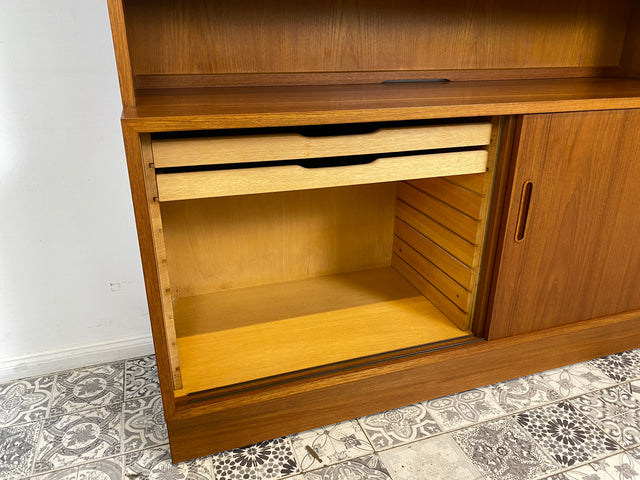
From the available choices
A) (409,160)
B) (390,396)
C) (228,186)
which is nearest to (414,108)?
(409,160)

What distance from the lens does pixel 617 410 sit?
1263 millimetres

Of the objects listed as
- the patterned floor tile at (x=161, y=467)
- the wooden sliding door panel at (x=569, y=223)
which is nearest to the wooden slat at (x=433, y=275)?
the wooden sliding door panel at (x=569, y=223)

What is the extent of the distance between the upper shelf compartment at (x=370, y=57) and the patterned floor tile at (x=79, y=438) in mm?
794

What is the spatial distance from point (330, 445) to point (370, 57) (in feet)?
3.38

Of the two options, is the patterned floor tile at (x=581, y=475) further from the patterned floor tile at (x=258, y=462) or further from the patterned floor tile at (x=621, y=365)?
the patterned floor tile at (x=258, y=462)

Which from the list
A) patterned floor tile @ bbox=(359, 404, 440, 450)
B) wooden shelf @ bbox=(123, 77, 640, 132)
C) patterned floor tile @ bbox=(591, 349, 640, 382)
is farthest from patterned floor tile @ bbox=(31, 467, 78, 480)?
patterned floor tile @ bbox=(591, 349, 640, 382)

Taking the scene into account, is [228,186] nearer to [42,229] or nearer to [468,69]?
[42,229]

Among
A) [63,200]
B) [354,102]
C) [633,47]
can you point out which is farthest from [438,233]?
[63,200]

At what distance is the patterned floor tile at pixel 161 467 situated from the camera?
1.06 m

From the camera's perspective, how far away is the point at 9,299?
4.26 ft

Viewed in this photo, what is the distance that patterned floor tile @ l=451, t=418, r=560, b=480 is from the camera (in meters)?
1.08

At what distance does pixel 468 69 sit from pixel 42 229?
4.21ft

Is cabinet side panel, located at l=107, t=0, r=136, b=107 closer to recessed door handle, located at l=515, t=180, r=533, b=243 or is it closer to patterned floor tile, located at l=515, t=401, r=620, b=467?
recessed door handle, located at l=515, t=180, r=533, b=243

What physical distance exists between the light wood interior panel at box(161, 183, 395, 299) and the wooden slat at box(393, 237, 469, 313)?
73 mm
